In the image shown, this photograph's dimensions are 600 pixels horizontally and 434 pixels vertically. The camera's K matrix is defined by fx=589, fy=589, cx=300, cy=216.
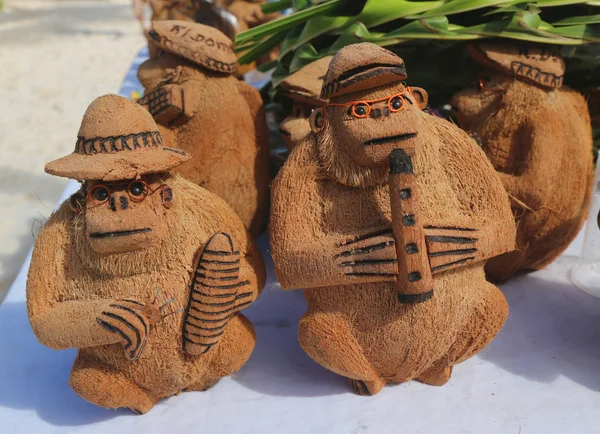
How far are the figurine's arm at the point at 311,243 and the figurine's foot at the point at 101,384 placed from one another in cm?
40

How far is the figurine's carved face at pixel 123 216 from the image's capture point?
1097 millimetres

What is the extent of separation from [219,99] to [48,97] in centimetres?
284

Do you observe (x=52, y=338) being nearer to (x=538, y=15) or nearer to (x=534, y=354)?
(x=534, y=354)

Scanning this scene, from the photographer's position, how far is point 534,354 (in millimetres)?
1471

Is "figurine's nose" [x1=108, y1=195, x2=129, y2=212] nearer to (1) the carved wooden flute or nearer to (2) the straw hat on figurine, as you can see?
(2) the straw hat on figurine

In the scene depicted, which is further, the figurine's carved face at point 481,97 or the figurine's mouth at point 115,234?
the figurine's carved face at point 481,97

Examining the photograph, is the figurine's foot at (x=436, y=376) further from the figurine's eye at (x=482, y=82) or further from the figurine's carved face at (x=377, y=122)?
the figurine's eye at (x=482, y=82)

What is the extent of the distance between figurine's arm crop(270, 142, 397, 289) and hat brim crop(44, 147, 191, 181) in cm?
24

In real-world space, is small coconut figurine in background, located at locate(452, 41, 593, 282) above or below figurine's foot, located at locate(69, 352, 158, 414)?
above

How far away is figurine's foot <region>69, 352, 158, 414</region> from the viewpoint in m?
1.21

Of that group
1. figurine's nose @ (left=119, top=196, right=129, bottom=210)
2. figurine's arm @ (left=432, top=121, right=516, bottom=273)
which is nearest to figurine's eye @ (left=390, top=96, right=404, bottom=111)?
figurine's arm @ (left=432, top=121, right=516, bottom=273)

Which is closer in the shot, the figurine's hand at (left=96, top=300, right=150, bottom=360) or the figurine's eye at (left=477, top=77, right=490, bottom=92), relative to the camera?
the figurine's hand at (left=96, top=300, right=150, bottom=360)

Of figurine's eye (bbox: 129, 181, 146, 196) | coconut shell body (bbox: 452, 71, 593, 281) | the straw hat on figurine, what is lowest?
coconut shell body (bbox: 452, 71, 593, 281)

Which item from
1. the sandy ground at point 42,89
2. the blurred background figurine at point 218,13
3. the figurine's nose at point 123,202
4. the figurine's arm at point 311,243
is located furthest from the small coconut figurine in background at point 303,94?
the blurred background figurine at point 218,13
